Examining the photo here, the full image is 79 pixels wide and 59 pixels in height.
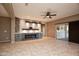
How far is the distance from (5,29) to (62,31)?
6154 millimetres

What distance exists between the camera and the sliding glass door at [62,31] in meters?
12.0

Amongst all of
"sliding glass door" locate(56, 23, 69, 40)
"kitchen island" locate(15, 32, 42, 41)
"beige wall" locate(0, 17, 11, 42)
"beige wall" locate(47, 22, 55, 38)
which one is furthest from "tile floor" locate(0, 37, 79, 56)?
"beige wall" locate(47, 22, 55, 38)

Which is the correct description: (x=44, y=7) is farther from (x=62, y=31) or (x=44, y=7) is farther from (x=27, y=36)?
(x=27, y=36)

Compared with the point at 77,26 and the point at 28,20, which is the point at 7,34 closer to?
the point at 28,20

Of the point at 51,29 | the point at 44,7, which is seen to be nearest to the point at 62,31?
the point at 51,29

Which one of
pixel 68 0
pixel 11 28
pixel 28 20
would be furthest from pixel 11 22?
pixel 68 0

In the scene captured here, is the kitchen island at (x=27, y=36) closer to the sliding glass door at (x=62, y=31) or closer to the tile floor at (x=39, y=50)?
the sliding glass door at (x=62, y=31)

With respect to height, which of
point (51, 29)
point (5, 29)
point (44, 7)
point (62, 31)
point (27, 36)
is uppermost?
point (44, 7)

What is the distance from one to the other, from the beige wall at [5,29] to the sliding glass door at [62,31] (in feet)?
18.5

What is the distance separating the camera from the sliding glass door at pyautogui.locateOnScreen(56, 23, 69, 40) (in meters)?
12.0

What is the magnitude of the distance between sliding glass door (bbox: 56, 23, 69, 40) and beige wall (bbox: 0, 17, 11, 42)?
5646mm

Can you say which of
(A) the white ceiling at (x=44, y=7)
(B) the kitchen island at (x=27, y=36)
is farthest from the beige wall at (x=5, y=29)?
(A) the white ceiling at (x=44, y=7)

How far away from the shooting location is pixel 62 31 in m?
13.0

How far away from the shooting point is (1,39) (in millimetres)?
10539
